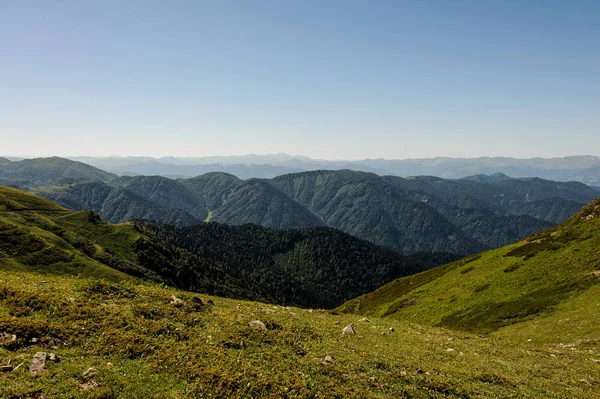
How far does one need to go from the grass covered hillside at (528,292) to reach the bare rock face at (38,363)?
149 ft

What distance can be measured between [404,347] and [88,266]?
10269 centimetres

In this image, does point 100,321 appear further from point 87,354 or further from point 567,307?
point 567,307

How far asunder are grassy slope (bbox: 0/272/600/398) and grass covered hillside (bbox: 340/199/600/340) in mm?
16634

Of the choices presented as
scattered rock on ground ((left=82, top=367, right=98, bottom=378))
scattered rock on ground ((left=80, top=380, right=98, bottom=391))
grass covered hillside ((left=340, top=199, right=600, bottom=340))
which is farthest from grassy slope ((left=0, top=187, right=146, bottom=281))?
grass covered hillside ((left=340, top=199, right=600, bottom=340))

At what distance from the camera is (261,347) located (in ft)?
61.5

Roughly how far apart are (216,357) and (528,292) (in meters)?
53.8

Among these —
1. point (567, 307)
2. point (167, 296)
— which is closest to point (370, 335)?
point (167, 296)

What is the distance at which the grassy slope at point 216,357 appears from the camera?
13.5 m

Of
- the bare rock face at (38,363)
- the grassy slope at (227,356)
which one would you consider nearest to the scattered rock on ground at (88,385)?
the grassy slope at (227,356)

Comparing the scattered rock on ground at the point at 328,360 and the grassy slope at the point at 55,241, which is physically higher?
the scattered rock on ground at the point at 328,360

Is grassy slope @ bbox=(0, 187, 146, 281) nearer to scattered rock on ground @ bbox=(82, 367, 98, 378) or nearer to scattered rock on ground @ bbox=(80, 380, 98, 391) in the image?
scattered rock on ground @ bbox=(82, 367, 98, 378)

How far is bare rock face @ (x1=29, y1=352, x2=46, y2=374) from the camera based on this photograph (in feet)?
41.1

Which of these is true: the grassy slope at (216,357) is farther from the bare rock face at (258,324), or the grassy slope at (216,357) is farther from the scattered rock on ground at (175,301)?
the scattered rock on ground at (175,301)

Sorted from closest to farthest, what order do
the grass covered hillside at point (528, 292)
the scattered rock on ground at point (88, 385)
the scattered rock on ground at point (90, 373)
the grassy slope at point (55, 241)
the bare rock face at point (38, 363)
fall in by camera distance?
the scattered rock on ground at point (88, 385), the bare rock face at point (38, 363), the scattered rock on ground at point (90, 373), the grass covered hillside at point (528, 292), the grassy slope at point (55, 241)
